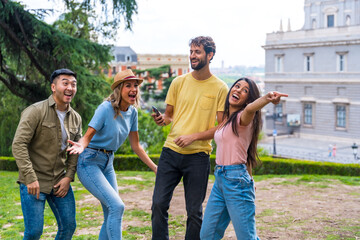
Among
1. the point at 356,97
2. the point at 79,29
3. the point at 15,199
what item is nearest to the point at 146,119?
the point at 79,29

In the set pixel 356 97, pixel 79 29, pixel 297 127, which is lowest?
pixel 297 127

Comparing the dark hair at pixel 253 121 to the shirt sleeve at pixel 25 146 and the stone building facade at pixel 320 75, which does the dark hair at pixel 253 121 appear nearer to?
the shirt sleeve at pixel 25 146

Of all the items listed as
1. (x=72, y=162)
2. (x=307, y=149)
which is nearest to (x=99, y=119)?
(x=72, y=162)

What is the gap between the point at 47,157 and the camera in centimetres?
361

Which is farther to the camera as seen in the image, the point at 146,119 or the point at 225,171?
the point at 146,119

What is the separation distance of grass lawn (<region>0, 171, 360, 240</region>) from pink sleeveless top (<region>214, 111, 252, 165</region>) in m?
1.87

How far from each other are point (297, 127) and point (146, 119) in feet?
79.4

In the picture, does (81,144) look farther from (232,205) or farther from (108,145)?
(232,205)

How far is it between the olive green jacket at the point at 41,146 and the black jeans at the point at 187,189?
2.71 ft

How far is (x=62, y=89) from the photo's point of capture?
12.0 feet

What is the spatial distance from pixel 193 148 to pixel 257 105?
2.96ft

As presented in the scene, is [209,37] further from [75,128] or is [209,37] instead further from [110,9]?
[110,9]

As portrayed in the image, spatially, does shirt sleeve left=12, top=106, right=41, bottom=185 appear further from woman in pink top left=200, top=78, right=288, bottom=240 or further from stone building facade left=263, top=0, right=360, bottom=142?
stone building facade left=263, top=0, right=360, bottom=142

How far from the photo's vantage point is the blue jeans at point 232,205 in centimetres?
Result: 349
